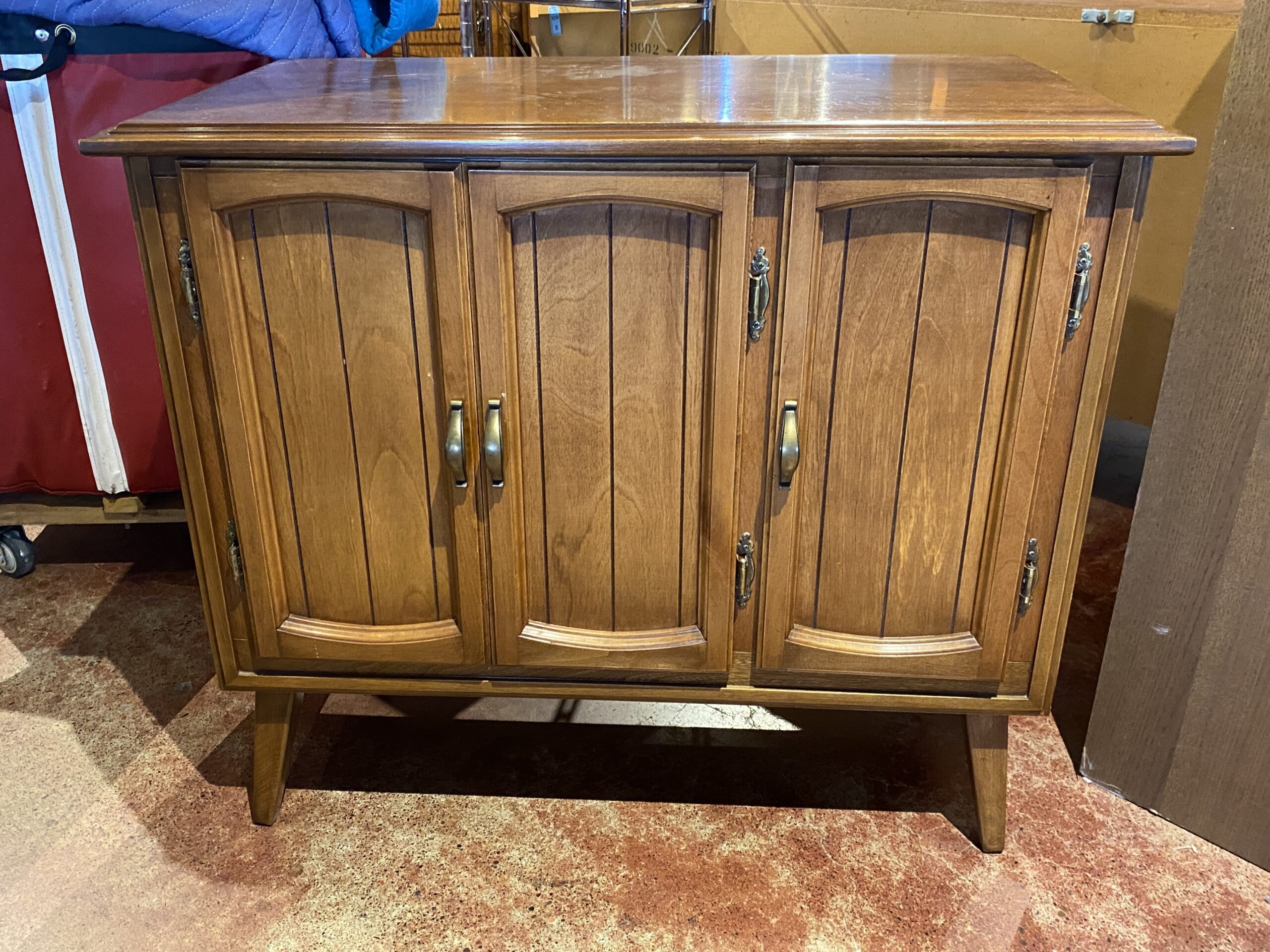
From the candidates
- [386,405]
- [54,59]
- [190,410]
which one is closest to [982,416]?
[386,405]

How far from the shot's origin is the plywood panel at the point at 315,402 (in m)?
1.19

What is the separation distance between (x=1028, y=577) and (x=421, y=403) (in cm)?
76

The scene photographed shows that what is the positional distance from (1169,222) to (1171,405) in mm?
971

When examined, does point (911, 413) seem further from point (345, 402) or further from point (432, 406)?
point (345, 402)

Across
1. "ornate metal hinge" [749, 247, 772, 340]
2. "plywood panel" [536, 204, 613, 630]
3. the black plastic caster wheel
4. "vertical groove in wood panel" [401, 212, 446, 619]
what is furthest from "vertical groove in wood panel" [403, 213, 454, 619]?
the black plastic caster wheel

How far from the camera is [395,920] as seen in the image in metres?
1.38

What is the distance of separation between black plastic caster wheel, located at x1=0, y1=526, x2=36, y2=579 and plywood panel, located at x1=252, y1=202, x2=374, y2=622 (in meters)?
1.05

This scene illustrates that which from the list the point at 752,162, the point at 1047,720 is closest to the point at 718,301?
the point at 752,162

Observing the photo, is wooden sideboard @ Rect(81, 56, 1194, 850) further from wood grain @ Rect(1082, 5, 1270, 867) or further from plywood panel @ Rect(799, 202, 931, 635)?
wood grain @ Rect(1082, 5, 1270, 867)

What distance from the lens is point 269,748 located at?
A: 1.50 m

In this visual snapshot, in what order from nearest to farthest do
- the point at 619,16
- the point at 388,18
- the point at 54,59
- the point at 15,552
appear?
the point at 54,59, the point at 388,18, the point at 15,552, the point at 619,16

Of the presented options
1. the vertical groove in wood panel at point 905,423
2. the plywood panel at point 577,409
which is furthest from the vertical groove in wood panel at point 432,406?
the vertical groove in wood panel at point 905,423

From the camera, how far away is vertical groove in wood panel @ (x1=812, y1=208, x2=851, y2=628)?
1.16 meters

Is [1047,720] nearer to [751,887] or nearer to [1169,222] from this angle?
[751,887]
